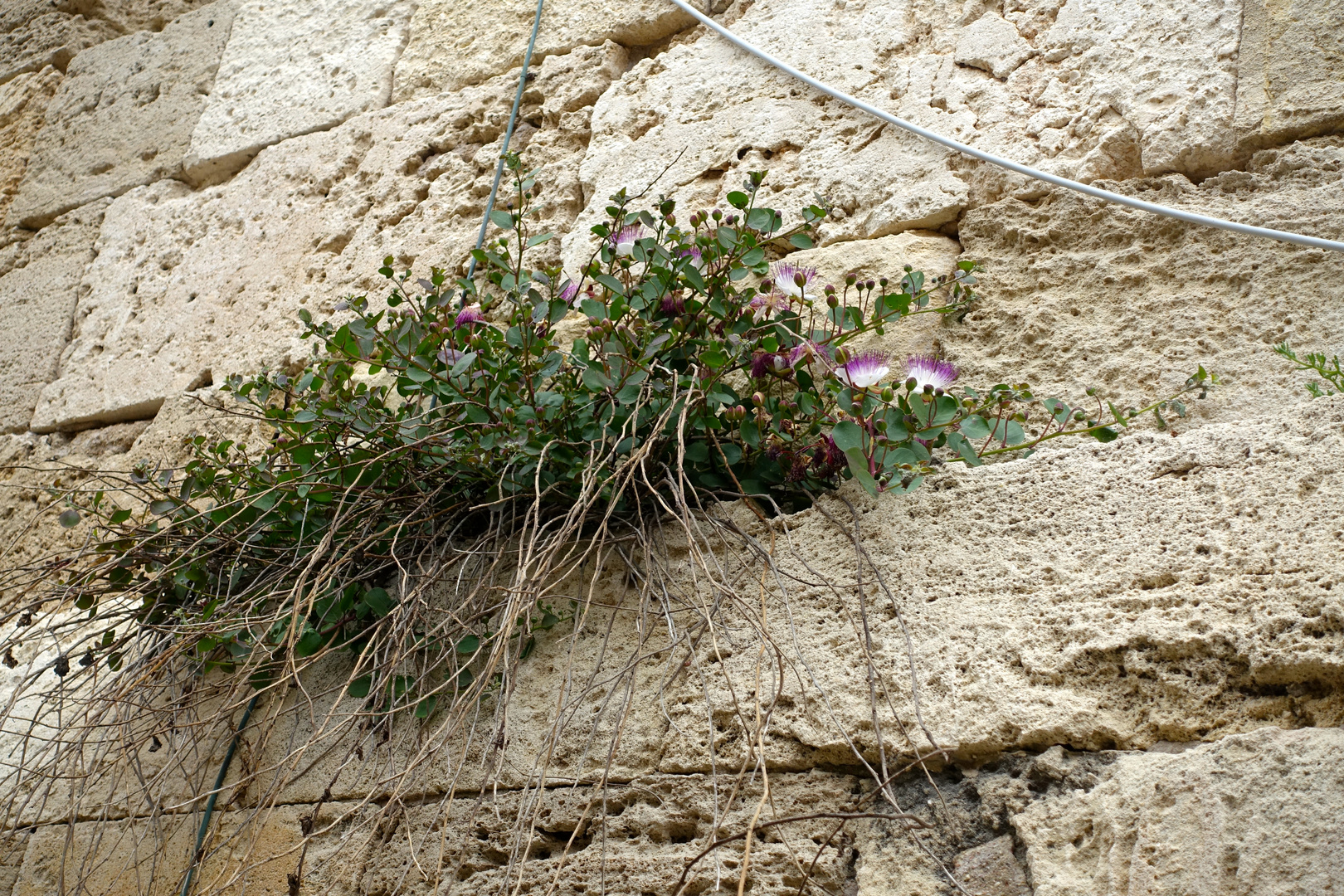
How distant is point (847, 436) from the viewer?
1.24 metres

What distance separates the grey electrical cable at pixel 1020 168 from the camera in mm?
1328

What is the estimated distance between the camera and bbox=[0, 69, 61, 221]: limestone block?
9.99ft

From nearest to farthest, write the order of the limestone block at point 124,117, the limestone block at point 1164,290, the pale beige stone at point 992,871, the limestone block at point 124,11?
the pale beige stone at point 992,871 < the limestone block at point 1164,290 < the limestone block at point 124,117 < the limestone block at point 124,11

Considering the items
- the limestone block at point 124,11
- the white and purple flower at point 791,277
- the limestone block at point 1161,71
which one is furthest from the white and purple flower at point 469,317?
the limestone block at point 124,11

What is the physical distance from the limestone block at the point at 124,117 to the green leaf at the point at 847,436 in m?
2.17

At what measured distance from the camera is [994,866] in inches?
40.6

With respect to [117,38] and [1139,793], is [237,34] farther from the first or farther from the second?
[1139,793]

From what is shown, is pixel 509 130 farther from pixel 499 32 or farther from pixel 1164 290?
pixel 1164 290

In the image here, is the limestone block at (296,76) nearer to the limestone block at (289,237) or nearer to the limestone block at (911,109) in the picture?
the limestone block at (289,237)

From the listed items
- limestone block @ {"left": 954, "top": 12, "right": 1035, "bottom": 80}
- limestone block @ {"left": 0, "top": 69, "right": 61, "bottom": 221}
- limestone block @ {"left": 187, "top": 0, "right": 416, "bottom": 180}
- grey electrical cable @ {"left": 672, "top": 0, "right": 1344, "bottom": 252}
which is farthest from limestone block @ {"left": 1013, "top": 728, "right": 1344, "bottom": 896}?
limestone block @ {"left": 0, "top": 69, "right": 61, "bottom": 221}

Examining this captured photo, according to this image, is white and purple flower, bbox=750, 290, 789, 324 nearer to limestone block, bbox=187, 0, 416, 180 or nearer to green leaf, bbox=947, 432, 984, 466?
green leaf, bbox=947, 432, 984, 466

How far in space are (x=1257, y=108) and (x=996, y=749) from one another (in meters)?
1.00

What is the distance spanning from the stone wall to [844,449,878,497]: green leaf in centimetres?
9

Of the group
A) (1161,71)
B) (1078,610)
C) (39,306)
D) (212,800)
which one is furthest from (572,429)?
(39,306)
